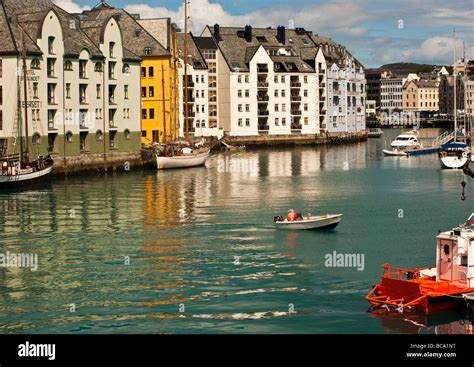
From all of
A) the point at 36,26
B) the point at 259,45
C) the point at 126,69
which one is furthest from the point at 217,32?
the point at 36,26

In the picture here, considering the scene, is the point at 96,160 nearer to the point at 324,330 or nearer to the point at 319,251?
the point at 319,251

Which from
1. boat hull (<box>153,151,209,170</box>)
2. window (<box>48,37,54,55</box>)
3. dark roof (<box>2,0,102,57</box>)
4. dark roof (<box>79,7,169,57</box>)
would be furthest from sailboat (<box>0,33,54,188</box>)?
dark roof (<box>79,7,169,57</box>)

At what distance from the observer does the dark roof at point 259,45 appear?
154 metres

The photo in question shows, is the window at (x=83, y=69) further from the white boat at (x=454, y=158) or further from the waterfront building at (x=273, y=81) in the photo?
the waterfront building at (x=273, y=81)

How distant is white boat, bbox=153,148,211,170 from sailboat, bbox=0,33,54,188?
18.6 m

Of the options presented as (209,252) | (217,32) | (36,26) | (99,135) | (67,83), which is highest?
(217,32)

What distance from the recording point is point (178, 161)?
96812 millimetres

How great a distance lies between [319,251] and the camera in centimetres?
4138

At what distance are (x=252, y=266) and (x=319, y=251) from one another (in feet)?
17.8

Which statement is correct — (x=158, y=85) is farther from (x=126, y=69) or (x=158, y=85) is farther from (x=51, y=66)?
(x=51, y=66)

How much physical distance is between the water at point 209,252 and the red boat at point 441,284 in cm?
69

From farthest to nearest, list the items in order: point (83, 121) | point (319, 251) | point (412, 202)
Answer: point (83, 121)
point (412, 202)
point (319, 251)

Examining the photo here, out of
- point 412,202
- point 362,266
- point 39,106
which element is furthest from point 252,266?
point 39,106

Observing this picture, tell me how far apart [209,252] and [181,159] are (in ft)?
187
